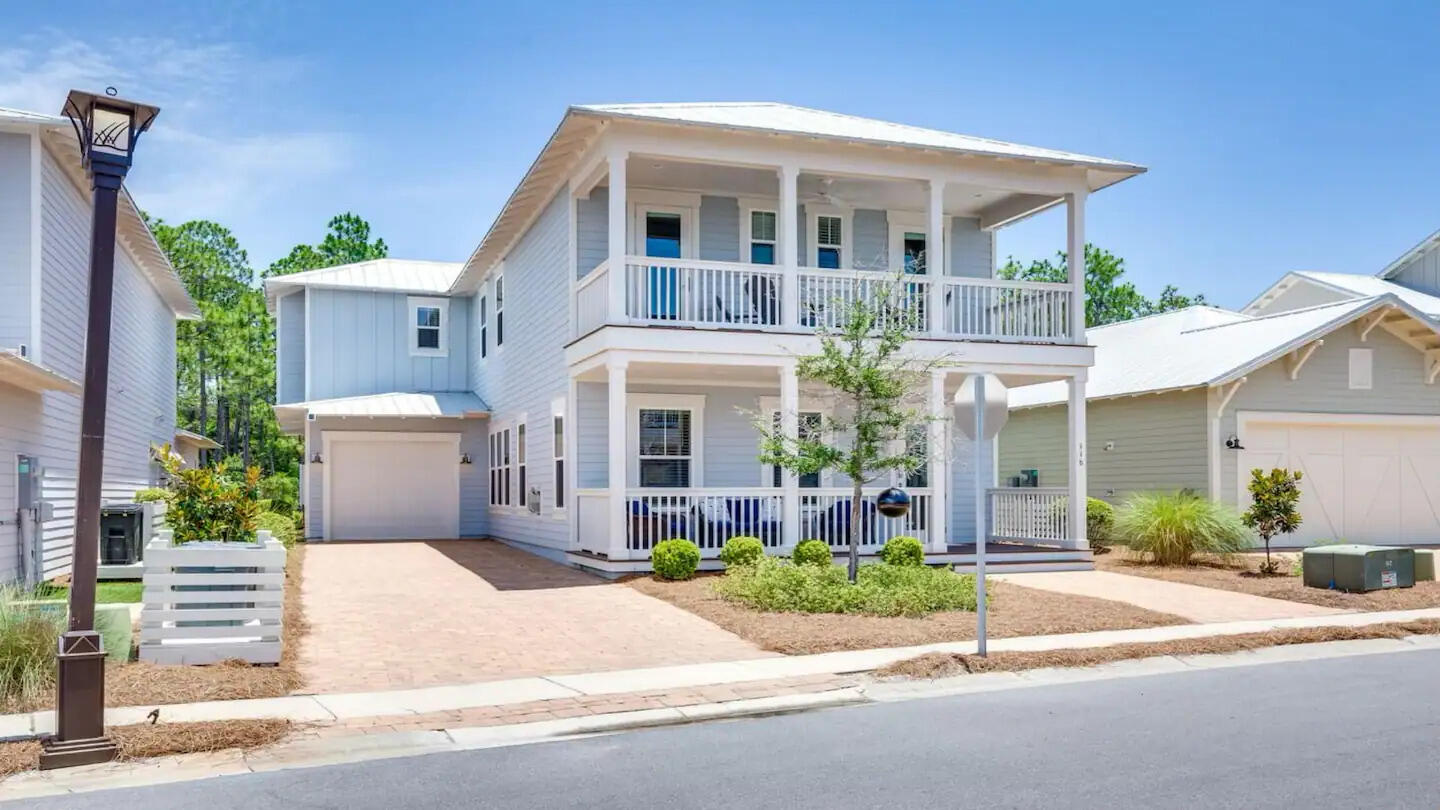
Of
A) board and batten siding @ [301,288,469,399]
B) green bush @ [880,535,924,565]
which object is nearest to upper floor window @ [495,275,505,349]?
board and batten siding @ [301,288,469,399]

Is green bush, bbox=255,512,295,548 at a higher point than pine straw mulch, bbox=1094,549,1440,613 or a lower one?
higher

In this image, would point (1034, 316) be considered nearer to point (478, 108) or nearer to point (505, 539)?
point (478, 108)

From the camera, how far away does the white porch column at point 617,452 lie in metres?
15.7

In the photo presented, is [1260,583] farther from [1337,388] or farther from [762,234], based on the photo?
[762,234]

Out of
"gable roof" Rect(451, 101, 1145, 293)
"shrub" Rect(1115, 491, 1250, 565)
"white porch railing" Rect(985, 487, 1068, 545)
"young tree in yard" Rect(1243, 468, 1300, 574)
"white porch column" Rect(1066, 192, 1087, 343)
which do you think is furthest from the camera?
"white porch railing" Rect(985, 487, 1068, 545)

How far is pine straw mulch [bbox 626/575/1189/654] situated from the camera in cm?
1105

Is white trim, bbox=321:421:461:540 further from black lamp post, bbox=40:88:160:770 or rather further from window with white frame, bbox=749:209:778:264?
black lamp post, bbox=40:88:160:770

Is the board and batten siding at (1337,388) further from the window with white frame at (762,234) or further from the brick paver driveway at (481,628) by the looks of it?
the brick paver driveway at (481,628)

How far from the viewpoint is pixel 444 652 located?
10.6 metres

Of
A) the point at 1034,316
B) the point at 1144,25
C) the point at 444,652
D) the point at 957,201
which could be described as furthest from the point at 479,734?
the point at 1144,25

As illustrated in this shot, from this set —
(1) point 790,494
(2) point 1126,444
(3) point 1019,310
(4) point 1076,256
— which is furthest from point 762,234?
(2) point 1126,444

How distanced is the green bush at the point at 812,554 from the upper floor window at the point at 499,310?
35.0ft

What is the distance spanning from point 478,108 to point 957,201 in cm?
784

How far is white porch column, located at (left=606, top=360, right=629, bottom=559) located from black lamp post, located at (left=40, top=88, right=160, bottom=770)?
340 inches
